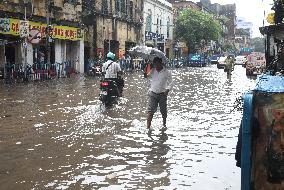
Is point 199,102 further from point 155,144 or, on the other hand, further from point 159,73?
point 155,144

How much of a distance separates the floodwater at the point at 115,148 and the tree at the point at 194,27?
4694cm

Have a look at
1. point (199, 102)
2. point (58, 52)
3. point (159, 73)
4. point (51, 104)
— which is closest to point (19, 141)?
point (159, 73)

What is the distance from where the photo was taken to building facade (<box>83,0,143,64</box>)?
1436 inches

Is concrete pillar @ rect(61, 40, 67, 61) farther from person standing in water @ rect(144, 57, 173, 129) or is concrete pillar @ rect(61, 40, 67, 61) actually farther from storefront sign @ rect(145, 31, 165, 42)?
person standing in water @ rect(144, 57, 173, 129)

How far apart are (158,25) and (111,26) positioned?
16377mm

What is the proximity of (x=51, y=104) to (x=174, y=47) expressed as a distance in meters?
50.6

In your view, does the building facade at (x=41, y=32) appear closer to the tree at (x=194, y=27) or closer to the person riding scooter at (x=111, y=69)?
→ the person riding scooter at (x=111, y=69)

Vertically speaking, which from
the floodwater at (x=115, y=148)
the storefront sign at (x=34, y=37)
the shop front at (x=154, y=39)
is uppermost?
the shop front at (x=154, y=39)

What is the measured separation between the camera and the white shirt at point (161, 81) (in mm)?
8914

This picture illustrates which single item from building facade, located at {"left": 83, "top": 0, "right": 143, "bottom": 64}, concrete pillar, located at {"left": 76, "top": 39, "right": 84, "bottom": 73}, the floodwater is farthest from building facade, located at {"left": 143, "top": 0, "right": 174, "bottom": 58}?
the floodwater

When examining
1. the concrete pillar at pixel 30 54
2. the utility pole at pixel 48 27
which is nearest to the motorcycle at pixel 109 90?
the utility pole at pixel 48 27

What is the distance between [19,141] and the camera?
782 cm

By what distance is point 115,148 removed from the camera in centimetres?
738

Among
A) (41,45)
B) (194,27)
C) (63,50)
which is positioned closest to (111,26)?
(63,50)
